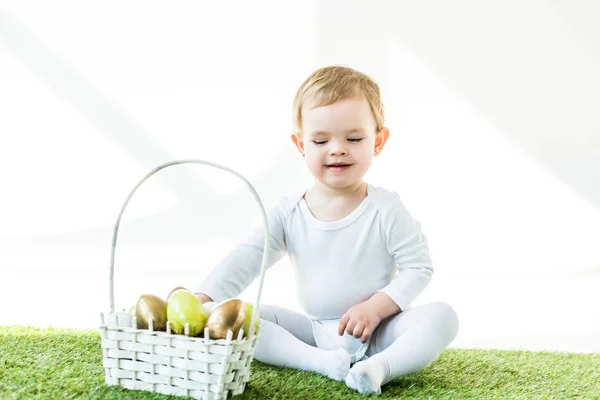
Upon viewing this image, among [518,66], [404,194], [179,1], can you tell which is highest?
[179,1]

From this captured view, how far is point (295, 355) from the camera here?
5.34ft

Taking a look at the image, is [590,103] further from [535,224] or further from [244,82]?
[244,82]

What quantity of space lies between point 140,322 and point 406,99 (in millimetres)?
2692

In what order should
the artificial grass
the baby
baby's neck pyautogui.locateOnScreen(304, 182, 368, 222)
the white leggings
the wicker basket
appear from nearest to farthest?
1. the wicker basket
2. the artificial grass
3. the white leggings
4. the baby
5. baby's neck pyautogui.locateOnScreen(304, 182, 368, 222)

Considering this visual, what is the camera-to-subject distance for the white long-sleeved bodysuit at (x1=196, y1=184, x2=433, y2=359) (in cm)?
171

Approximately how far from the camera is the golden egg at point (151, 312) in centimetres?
132

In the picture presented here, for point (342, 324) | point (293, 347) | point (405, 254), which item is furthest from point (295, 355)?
point (405, 254)

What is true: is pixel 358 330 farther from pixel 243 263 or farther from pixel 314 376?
pixel 243 263

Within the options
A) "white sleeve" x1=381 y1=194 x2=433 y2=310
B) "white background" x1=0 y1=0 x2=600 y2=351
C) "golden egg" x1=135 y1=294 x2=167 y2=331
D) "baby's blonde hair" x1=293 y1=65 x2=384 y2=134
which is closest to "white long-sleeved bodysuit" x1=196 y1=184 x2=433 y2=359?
"white sleeve" x1=381 y1=194 x2=433 y2=310

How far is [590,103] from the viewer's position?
373 centimetres

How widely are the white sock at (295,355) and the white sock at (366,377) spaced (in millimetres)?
81

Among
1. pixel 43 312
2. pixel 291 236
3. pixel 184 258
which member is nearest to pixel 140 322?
pixel 291 236

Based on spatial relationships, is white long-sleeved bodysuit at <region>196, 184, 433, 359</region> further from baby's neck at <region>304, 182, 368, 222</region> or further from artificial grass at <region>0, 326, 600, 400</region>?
artificial grass at <region>0, 326, 600, 400</region>

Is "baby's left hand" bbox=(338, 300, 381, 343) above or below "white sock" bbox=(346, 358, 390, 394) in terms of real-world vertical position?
above
